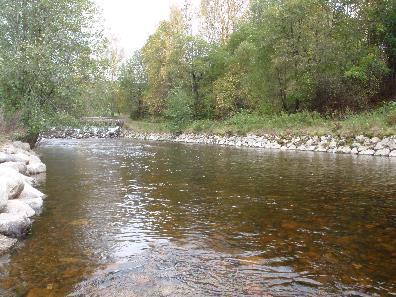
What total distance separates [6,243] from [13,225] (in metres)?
0.59

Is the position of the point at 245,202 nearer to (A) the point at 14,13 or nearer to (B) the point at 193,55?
(A) the point at 14,13

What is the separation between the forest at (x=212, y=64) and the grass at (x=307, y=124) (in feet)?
0.93

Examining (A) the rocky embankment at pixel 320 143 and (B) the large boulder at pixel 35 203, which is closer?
(B) the large boulder at pixel 35 203

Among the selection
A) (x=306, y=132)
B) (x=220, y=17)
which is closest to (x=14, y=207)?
(x=306, y=132)

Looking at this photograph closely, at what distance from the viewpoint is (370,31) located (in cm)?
3303

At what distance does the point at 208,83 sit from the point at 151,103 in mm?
8488

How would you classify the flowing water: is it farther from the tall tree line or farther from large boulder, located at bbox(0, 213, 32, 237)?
the tall tree line

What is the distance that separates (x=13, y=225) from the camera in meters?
7.36

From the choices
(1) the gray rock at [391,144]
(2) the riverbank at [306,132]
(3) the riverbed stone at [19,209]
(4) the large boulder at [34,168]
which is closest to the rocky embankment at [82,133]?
(2) the riverbank at [306,132]

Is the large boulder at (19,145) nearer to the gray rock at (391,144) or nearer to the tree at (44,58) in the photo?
the tree at (44,58)

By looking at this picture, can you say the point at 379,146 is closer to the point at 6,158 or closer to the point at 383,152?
the point at 383,152

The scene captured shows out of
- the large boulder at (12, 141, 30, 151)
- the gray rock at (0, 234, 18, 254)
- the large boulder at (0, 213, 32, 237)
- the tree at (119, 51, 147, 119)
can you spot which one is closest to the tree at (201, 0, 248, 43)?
the tree at (119, 51, 147, 119)

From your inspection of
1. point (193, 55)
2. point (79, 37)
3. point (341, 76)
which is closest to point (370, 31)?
point (341, 76)

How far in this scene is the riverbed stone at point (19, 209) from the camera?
8.01m
